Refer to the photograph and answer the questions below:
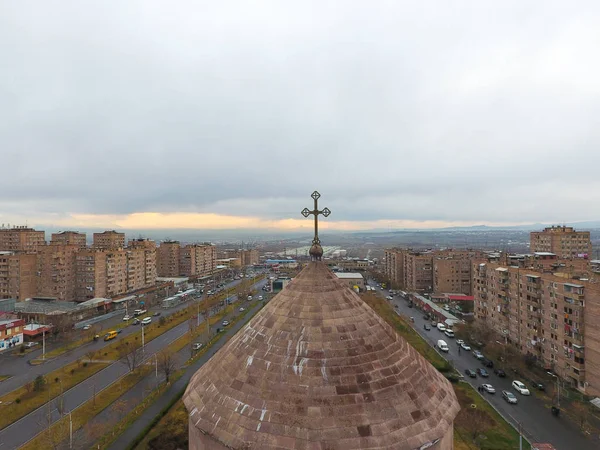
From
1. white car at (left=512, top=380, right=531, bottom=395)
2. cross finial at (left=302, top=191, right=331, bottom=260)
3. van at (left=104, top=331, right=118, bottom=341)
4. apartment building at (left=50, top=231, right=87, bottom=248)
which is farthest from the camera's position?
apartment building at (left=50, top=231, right=87, bottom=248)

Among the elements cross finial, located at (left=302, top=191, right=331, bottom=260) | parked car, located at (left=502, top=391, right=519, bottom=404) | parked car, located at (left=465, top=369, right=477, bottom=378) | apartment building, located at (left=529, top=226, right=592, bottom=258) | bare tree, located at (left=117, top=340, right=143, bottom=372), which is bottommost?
parked car, located at (left=465, top=369, right=477, bottom=378)

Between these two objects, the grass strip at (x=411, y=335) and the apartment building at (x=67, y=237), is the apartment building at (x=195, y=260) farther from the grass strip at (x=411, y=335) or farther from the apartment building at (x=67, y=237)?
the grass strip at (x=411, y=335)

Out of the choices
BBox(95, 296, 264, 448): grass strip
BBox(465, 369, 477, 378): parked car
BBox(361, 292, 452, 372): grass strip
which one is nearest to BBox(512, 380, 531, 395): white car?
BBox(465, 369, 477, 378): parked car

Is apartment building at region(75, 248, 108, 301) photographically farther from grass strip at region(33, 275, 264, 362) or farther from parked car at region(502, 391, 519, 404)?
parked car at region(502, 391, 519, 404)

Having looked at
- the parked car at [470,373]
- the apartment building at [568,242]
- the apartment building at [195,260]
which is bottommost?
the parked car at [470,373]

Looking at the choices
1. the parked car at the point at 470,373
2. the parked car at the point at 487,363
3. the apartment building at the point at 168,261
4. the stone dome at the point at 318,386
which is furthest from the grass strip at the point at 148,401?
the apartment building at the point at 168,261

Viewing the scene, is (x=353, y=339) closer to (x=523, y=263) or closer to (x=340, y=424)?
(x=340, y=424)
